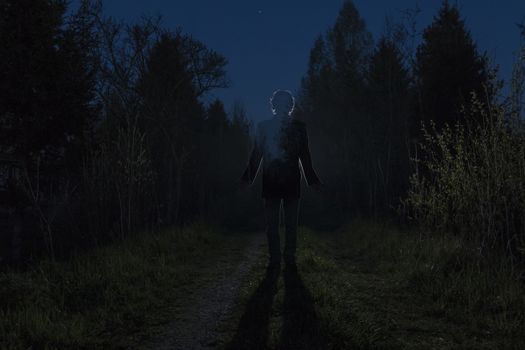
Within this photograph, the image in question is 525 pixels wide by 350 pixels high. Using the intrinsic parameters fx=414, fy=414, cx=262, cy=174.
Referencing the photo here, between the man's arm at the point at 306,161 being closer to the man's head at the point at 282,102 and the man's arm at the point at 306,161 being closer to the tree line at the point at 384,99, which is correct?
the man's head at the point at 282,102

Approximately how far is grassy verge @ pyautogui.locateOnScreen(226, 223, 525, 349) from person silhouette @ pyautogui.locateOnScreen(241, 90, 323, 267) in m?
0.53

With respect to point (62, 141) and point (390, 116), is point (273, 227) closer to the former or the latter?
point (62, 141)

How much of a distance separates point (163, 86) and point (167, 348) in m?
15.8

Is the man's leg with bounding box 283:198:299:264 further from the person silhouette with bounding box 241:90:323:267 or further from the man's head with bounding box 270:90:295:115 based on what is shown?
the man's head with bounding box 270:90:295:115

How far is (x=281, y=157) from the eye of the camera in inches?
235

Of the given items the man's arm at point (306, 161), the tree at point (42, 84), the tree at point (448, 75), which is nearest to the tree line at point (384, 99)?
the tree at point (448, 75)

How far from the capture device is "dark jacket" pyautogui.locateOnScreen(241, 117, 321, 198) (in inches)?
230

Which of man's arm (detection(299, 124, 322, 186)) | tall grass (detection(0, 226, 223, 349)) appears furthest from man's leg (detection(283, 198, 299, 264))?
tall grass (detection(0, 226, 223, 349))

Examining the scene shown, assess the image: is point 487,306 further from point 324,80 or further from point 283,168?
point 324,80

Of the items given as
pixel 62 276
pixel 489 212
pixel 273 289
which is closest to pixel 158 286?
pixel 62 276

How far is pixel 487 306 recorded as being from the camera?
400cm

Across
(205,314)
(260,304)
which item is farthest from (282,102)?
(205,314)

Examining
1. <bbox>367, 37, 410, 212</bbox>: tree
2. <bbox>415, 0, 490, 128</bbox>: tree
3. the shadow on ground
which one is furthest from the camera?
<bbox>415, 0, 490, 128</bbox>: tree

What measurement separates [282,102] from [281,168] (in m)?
0.95
